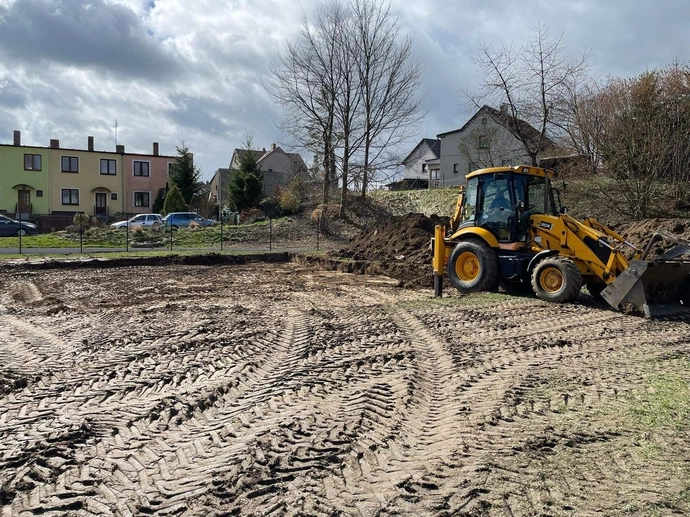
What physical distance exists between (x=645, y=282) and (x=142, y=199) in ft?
154

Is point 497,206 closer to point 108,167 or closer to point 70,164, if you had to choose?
point 108,167

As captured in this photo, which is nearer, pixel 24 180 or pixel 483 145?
pixel 483 145

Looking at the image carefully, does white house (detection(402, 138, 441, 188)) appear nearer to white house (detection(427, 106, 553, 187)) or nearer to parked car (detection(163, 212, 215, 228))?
white house (detection(427, 106, 553, 187))

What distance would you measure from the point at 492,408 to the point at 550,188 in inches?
274

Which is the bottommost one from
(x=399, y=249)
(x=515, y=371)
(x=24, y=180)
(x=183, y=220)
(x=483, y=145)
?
(x=515, y=371)

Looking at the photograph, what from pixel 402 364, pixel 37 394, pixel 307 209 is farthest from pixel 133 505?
pixel 307 209

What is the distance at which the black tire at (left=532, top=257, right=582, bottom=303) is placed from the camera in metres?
9.17

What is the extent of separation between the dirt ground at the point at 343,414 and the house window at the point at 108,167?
139 feet

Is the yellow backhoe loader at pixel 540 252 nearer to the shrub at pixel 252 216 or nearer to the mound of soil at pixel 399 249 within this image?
the mound of soil at pixel 399 249

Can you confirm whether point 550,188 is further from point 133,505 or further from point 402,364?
point 133,505

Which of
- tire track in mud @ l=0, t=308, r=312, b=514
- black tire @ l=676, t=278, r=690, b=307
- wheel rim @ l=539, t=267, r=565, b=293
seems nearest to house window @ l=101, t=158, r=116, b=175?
wheel rim @ l=539, t=267, r=565, b=293

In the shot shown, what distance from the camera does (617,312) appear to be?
29.2 ft

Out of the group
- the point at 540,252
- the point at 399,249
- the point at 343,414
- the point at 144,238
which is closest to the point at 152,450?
the point at 343,414

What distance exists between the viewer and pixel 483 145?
34.9 metres
